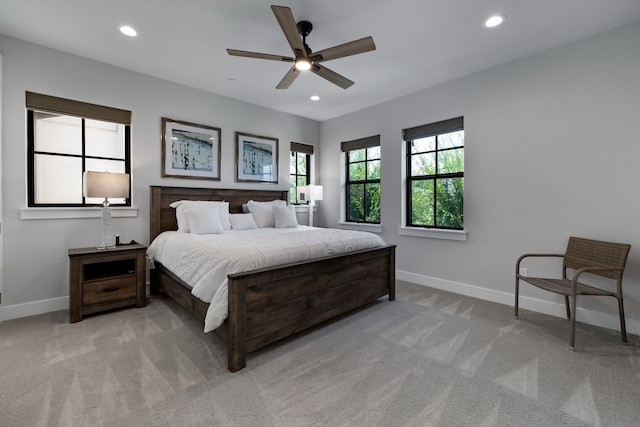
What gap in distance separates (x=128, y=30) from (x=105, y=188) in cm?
156

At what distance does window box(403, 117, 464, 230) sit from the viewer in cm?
389

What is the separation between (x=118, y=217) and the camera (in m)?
3.50

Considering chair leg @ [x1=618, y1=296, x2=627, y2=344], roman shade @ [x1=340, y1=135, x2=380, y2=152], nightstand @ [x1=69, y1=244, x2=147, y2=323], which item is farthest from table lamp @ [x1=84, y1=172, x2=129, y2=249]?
chair leg @ [x1=618, y1=296, x2=627, y2=344]

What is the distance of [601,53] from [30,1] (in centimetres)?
510

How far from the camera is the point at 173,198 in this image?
3.85 meters

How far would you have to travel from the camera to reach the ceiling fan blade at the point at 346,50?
2.27m

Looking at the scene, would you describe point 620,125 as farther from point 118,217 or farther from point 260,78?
point 118,217

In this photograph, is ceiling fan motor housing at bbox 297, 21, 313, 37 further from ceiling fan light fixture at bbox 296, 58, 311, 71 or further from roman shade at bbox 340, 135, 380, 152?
roman shade at bbox 340, 135, 380, 152

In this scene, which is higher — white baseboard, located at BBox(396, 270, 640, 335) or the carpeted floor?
white baseboard, located at BBox(396, 270, 640, 335)

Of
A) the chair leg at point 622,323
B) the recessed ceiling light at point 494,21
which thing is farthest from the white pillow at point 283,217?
the chair leg at point 622,323

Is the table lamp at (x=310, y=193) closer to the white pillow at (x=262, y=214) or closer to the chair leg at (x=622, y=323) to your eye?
the white pillow at (x=262, y=214)

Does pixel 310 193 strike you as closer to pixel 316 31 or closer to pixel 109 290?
pixel 316 31

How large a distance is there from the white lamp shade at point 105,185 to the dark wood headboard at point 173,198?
57 centimetres

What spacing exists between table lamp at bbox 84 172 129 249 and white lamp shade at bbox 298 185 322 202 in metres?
2.65
